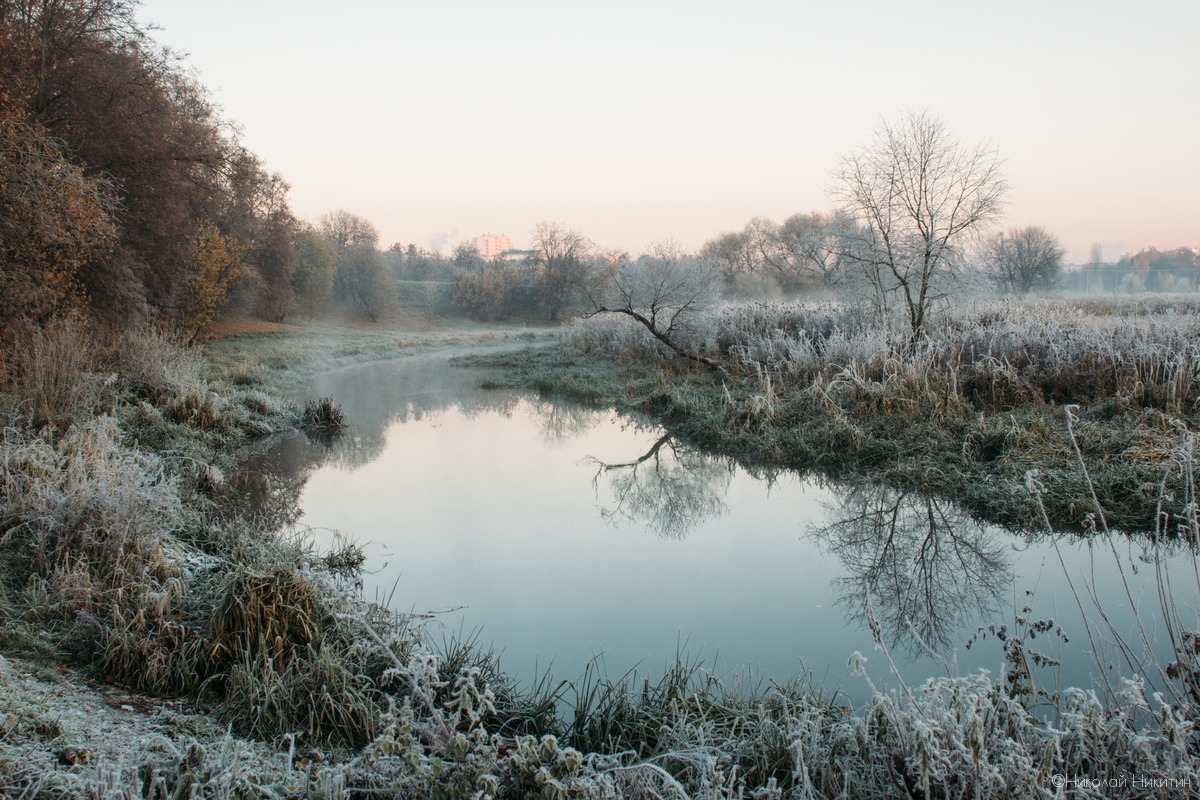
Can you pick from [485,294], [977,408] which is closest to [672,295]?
[977,408]

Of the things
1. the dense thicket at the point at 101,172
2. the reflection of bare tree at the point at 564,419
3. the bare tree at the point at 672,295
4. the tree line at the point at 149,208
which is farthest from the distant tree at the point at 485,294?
the reflection of bare tree at the point at 564,419

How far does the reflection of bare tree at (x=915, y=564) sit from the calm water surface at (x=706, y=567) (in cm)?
2

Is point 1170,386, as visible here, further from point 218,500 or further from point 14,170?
point 14,170

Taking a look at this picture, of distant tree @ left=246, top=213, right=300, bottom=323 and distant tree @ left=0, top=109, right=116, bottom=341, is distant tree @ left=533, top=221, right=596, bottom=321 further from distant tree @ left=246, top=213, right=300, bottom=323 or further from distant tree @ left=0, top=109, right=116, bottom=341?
distant tree @ left=0, top=109, right=116, bottom=341

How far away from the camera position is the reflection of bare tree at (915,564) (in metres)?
4.38

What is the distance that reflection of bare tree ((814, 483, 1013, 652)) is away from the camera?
4.38 meters

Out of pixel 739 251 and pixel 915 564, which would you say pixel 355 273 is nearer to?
pixel 739 251

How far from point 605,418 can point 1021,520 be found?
755cm

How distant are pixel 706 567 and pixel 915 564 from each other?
148 centimetres

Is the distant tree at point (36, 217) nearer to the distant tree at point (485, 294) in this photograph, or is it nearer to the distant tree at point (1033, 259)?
the distant tree at point (485, 294)

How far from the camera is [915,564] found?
5.23 meters

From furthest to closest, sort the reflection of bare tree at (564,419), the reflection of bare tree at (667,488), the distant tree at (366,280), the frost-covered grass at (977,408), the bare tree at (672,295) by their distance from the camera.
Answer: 1. the distant tree at (366,280)
2. the bare tree at (672,295)
3. the reflection of bare tree at (564,419)
4. the reflection of bare tree at (667,488)
5. the frost-covered grass at (977,408)

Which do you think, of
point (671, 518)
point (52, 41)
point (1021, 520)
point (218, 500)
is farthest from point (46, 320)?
point (1021, 520)

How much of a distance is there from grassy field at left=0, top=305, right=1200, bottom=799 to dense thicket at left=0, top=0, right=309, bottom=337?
1.36 meters
